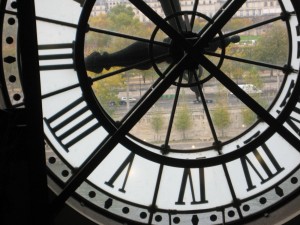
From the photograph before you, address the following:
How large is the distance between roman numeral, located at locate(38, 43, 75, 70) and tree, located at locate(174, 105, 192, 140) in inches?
32.7

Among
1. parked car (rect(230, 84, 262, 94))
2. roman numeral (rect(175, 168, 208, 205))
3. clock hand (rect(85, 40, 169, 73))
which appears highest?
clock hand (rect(85, 40, 169, 73))

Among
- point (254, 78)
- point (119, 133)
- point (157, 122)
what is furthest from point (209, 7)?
point (119, 133)

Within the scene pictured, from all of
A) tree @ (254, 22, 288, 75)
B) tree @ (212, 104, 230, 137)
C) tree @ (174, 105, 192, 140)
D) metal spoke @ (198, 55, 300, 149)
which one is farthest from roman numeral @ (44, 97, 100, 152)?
tree @ (254, 22, 288, 75)

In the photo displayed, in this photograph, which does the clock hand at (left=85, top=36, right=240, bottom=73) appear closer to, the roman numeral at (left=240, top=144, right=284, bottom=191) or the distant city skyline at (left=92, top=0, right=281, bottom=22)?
the distant city skyline at (left=92, top=0, right=281, bottom=22)

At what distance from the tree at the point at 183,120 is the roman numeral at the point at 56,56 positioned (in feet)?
2.72

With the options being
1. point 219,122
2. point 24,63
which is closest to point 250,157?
point 219,122

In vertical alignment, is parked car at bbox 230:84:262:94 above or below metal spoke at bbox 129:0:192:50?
below

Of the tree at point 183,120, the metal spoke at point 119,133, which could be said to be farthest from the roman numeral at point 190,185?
the metal spoke at point 119,133

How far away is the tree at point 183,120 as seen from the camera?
3.58 m

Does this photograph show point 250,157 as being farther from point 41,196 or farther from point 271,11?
point 41,196

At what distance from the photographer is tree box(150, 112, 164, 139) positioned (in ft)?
11.7

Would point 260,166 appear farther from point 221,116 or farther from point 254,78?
point 254,78

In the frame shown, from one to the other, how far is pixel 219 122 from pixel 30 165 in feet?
4.84

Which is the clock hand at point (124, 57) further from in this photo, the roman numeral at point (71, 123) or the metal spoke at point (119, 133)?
the metal spoke at point (119, 133)
